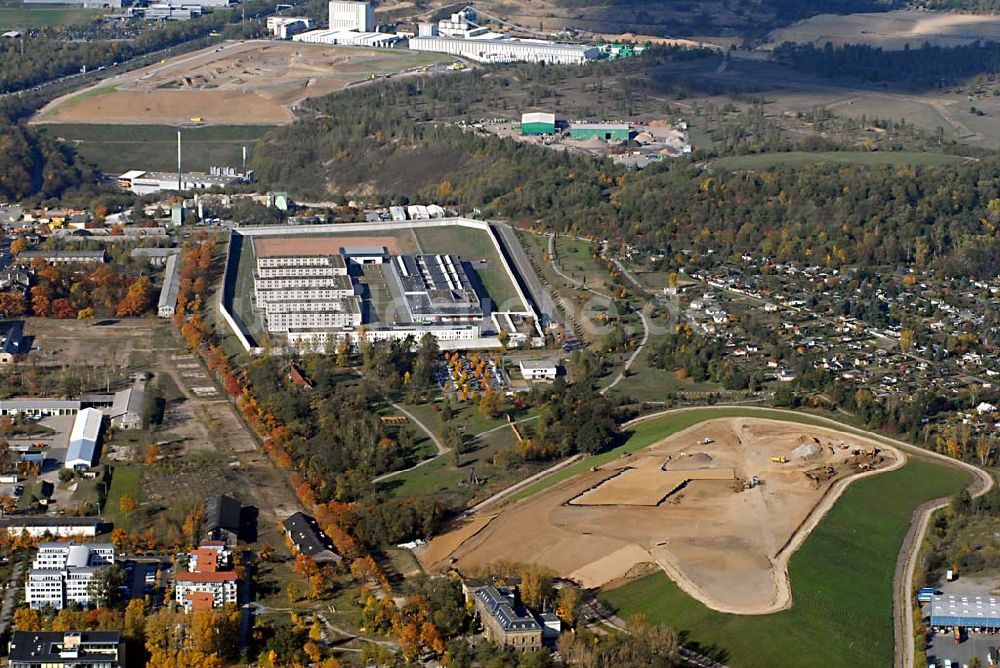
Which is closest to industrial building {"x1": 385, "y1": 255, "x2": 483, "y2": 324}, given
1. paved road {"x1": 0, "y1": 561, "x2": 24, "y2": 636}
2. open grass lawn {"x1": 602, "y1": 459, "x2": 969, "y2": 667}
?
open grass lawn {"x1": 602, "y1": 459, "x2": 969, "y2": 667}

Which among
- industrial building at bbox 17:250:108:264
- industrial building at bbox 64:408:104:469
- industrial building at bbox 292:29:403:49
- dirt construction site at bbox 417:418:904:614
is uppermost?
industrial building at bbox 292:29:403:49

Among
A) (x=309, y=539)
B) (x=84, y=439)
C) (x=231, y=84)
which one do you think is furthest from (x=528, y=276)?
(x=231, y=84)

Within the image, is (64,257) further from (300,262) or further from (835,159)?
(835,159)

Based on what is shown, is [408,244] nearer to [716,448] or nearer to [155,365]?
[155,365]

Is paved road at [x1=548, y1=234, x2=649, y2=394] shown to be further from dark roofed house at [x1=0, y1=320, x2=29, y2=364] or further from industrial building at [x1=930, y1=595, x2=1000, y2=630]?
dark roofed house at [x1=0, y1=320, x2=29, y2=364]

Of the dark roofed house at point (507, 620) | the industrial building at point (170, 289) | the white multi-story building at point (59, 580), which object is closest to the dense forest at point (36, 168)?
the industrial building at point (170, 289)
